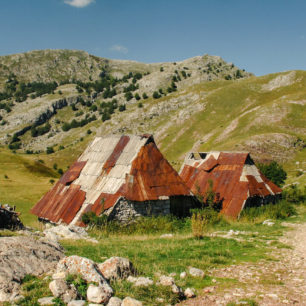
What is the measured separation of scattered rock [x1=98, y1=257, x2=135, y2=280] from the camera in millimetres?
7703

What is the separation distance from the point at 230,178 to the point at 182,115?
81795 mm

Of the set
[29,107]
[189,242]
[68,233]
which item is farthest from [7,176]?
[29,107]

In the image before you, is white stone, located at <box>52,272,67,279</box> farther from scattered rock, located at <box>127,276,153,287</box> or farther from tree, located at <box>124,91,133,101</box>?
tree, located at <box>124,91,133,101</box>

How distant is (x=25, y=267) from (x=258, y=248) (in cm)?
882

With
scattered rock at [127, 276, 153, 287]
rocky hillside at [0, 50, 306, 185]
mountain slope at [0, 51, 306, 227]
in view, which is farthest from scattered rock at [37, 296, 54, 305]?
rocky hillside at [0, 50, 306, 185]

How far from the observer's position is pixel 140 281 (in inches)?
299

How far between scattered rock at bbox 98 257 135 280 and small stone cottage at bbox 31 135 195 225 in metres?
11.3

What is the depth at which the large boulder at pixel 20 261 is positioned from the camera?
6.89m

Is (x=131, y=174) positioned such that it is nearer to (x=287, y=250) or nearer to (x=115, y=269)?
(x=287, y=250)

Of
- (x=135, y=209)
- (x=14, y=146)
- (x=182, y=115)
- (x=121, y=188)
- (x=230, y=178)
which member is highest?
(x=182, y=115)

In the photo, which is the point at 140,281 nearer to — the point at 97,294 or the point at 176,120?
the point at 97,294

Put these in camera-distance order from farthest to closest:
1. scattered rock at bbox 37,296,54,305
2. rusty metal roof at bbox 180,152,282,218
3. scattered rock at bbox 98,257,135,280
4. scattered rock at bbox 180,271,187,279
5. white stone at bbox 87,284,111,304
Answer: rusty metal roof at bbox 180,152,282,218
scattered rock at bbox 180,271,187,279
scattered rock at bbox 98,257,135,280
white stone at bbox 87,284,111,304
scattered rock at bbox 37,296,54,305

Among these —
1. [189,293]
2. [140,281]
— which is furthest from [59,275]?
[189,293]

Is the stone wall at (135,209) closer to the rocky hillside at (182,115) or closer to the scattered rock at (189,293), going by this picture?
the scattered rock at (189,293)
